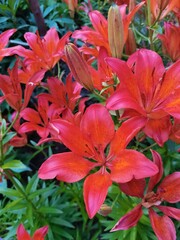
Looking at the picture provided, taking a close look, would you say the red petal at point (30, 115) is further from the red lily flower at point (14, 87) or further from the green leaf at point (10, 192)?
the green leaf at point (10, 192)

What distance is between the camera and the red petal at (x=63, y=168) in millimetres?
708

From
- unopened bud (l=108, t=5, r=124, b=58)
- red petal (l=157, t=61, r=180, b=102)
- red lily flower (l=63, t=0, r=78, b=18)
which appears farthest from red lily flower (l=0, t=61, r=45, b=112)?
red lily flower (l=63, t=0, r=78, b=18)

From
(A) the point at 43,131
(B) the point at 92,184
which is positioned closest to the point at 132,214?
(B) the point at 92,184

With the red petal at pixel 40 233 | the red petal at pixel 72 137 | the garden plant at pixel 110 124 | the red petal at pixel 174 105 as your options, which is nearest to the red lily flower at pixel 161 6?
the garden plant at pixel 110 124

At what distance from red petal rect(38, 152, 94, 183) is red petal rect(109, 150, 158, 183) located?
7cm

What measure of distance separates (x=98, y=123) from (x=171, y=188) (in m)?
0.21

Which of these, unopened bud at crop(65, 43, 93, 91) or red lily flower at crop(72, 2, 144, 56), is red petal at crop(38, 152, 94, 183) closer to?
unopened bud at crop(65, 43, 93, 91)

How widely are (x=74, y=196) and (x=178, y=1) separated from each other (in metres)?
0.67

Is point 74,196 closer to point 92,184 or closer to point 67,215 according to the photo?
point 67,215

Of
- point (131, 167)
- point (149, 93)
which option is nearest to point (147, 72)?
point (149, 93)

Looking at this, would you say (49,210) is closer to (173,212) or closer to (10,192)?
(10,192)

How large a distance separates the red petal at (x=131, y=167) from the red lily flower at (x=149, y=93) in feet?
0.16

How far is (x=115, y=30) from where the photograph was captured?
2.58 feet

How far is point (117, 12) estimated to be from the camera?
0.77 metres
